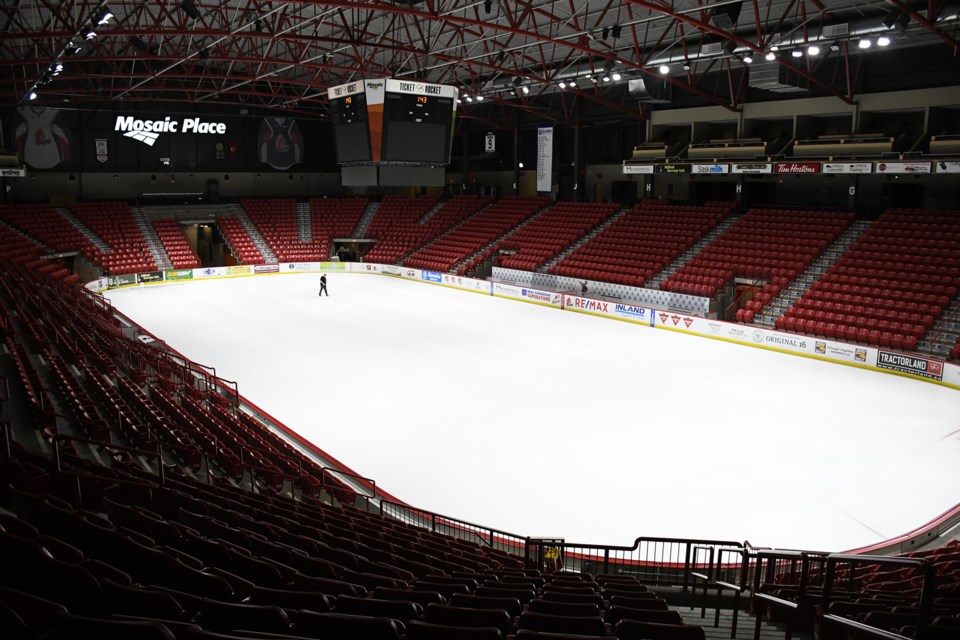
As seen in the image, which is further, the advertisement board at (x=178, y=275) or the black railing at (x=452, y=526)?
the advertisement board at (x=178, y=275)

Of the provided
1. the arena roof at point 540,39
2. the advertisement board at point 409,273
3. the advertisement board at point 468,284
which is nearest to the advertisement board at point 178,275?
the arena roof at point 540,39

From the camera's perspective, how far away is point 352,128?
77.5 feet

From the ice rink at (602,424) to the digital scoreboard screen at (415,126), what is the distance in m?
6.11

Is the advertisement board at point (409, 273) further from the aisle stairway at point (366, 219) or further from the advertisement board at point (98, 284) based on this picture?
the advertisement board at point (98, 284)

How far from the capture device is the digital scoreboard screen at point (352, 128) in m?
23.0

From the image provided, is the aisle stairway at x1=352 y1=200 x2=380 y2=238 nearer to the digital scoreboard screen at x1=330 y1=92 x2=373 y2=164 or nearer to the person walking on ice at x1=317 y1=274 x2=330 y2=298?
the person walking on ice at x1=317 y1=274 x2=330 y2=298

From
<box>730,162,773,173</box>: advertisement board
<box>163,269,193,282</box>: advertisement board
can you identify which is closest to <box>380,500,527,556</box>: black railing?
<box>730,162,773,173</box>: advertisement board

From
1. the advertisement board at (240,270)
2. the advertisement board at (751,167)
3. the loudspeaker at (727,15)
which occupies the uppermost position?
the loudspeaker at (727,15)

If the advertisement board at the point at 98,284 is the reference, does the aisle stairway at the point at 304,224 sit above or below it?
above

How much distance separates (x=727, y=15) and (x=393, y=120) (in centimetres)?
1074

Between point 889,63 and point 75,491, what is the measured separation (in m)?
29.5

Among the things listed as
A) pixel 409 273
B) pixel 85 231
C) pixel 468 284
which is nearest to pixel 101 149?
pixel 85 231

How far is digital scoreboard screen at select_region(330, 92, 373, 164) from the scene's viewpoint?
22984mm

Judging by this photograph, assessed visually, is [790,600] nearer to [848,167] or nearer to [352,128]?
[352,128]
